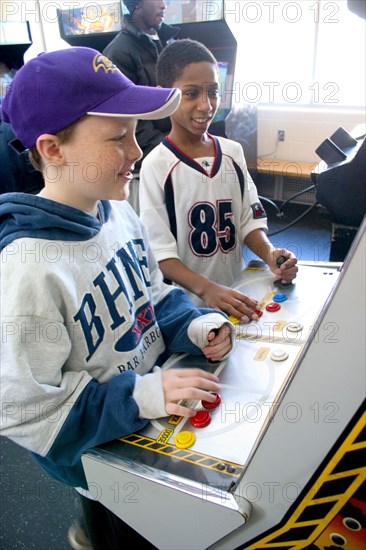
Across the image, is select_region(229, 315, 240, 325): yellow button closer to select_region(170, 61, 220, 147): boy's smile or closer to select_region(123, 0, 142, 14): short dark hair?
select_region(170, 61, 220, 147): boy's smile

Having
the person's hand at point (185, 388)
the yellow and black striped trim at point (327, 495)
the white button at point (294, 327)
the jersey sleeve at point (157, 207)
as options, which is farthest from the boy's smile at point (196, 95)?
the yellow and black striped trim at point (327, 495)

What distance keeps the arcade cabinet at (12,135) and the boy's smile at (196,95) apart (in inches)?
105

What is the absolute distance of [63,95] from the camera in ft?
2.36

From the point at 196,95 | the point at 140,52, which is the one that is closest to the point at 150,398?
the point at 196,95

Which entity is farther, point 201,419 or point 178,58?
point 178,58

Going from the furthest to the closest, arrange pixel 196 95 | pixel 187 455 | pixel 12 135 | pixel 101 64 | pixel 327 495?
pixel 12 135 → pixel 196 95 → pixel 101 64 → pixel 187 455 → pixel 327 495

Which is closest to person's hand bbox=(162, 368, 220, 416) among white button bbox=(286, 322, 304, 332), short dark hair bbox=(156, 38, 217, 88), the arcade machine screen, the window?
white button bbox=(286, 322, 304, 332)

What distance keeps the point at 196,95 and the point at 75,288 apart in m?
0.78

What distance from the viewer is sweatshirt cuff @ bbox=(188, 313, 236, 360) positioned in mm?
876

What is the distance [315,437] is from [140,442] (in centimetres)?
30

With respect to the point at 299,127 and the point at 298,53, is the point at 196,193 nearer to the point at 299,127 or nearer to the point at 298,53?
the point at 299,127

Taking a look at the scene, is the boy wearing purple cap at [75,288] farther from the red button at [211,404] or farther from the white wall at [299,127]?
the white wall at [299,127]

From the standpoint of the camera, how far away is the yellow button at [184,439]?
67 cm

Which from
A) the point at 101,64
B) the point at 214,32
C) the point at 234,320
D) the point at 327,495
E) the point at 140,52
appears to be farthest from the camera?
the point at 214,32
